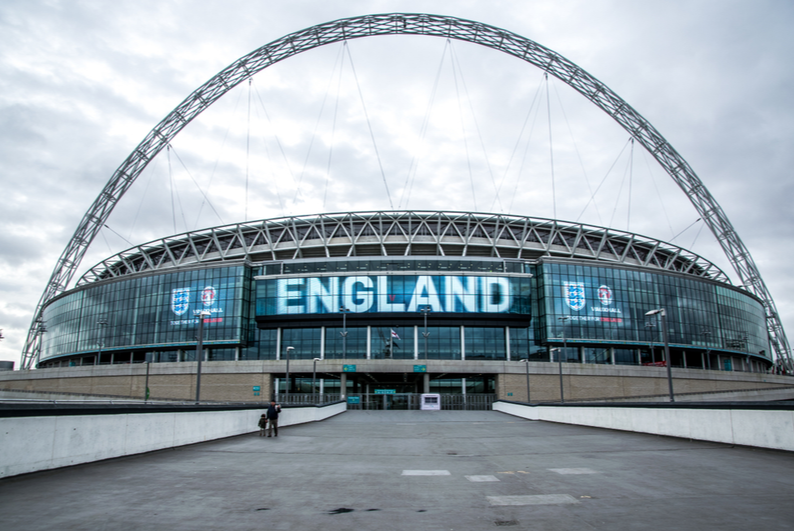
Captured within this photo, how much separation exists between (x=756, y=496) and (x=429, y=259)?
66.3m

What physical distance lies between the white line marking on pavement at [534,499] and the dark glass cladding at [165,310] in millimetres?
69248

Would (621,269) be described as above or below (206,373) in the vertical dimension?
above

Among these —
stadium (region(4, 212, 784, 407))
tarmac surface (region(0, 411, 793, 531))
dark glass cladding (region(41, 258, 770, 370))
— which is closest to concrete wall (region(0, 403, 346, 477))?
tarmac surface (region(0, 411, 793, 531))

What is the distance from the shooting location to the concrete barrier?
537 inches

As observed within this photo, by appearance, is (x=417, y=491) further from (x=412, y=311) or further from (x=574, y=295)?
(x=574, y=295)

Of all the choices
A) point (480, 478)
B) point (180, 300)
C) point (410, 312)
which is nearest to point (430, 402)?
point (410, 312)

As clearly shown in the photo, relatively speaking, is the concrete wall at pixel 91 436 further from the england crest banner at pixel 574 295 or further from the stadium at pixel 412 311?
the england crest banner at pixel 574 295

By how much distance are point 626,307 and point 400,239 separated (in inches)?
1430

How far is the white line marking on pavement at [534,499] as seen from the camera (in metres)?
8.44

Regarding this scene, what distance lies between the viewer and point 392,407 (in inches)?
2479

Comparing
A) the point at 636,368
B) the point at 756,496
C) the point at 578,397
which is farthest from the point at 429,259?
the point at 756,496

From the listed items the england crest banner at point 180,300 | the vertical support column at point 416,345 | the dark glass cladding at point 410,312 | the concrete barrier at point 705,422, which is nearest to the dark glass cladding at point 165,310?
the england crest banner at point 180,300

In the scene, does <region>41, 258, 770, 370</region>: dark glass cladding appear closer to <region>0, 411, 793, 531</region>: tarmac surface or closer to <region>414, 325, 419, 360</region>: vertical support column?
<region>414, 325, 419, 360</region>: vertical support column

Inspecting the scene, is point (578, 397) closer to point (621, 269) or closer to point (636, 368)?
point (636, 368)
